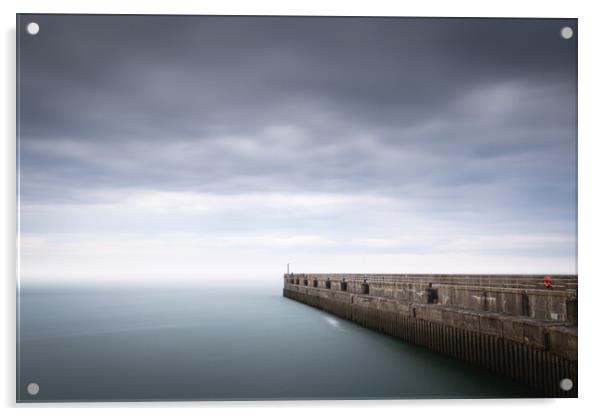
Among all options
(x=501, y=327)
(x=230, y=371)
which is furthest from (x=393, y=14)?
→ (x=230, y=371)

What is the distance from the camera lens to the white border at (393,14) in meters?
5.33

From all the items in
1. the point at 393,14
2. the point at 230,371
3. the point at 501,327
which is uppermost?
the point at 393,14

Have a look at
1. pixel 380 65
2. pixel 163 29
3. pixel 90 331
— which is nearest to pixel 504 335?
pixel 380 65

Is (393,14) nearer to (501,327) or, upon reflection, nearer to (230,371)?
(501,327)

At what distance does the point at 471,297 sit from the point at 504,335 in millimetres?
1916

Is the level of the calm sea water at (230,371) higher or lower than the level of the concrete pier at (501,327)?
lower

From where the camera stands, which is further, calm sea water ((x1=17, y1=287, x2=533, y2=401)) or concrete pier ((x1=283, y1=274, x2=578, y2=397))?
calm sea water ((x1=17, y1=287, x2=533, y2=401))

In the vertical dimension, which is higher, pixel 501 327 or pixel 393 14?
pixel 393 14

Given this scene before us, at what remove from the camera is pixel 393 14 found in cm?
578

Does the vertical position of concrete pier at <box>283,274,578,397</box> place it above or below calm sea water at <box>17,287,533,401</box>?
above

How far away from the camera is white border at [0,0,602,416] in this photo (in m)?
5.33

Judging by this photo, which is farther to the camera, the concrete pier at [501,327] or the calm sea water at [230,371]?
the calm sea water at [230,371]

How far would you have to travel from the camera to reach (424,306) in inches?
348
